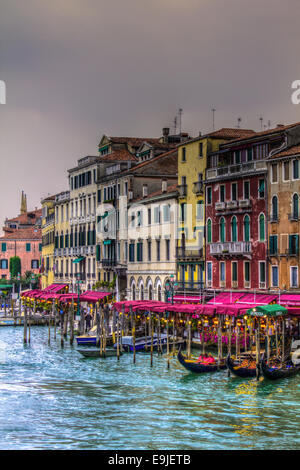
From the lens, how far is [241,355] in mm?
36812

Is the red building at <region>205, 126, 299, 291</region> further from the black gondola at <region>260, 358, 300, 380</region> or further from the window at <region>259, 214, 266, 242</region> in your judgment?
the black gondola at <region>260, 358, 300, 380</region>

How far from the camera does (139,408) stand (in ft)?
96.4

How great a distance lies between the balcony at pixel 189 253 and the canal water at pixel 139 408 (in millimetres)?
12034

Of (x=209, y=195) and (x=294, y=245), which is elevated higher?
(x=209, y=195)

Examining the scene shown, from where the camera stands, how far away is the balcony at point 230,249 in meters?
47.0

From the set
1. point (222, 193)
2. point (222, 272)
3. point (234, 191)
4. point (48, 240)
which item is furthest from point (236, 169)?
point (48, 240)

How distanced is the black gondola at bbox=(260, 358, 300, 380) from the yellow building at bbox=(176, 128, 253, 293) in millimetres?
16622

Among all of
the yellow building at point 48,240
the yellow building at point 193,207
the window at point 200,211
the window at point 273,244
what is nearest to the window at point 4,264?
the yellow building at point 48,240

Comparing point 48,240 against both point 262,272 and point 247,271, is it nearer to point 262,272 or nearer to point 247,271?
point 247,271

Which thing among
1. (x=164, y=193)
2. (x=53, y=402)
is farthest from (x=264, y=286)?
(x=53, y=402)

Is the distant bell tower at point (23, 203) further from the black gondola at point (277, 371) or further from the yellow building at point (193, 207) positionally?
the black gondola at point (277, 371)

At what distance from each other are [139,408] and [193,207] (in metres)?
25.1

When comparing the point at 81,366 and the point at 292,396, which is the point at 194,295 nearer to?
the point at 81,366

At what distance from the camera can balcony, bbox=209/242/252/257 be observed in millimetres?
47000
